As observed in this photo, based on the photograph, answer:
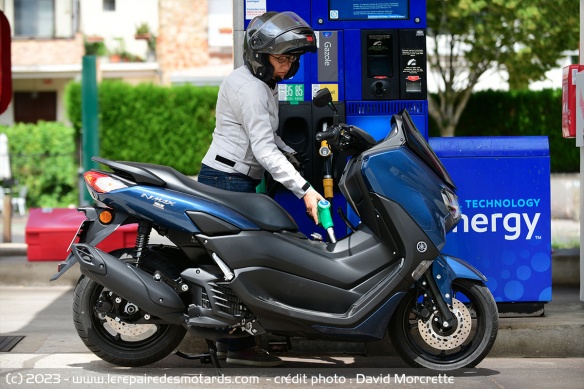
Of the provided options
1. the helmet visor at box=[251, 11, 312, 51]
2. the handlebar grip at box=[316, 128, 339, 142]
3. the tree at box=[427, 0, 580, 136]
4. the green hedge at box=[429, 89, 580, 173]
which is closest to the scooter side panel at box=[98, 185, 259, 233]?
the handlebar grip at box=[316, 128, 339, 142]

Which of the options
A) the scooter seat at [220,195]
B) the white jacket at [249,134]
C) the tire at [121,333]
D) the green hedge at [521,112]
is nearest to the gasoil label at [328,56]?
the white jacket at [249,134]

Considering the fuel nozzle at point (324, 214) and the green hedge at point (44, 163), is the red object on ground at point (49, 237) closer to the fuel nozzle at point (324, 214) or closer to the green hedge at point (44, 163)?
the fuel nozzle at point (324, 214)

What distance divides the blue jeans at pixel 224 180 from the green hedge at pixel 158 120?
61.3 feet

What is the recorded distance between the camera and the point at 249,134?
5.76 meters

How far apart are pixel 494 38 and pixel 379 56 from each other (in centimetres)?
1516

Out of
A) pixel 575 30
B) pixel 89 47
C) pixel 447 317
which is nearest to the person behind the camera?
pixel 447 317

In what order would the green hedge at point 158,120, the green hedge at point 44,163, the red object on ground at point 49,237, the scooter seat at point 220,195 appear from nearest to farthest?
the scooter seat at point 220,195 → the red object on ground at point 49,237 → the green hedge at point 44,163 → the green hedge at point 158,120

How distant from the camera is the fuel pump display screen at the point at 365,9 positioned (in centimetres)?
666

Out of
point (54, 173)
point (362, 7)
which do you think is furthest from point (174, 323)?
point (54, 173)

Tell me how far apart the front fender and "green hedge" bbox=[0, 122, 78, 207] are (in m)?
18.6

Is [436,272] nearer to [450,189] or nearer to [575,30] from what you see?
[450,189]

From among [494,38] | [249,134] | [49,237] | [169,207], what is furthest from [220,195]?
[494,38]

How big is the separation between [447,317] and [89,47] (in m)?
27.1

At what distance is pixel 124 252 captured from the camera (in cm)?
579
